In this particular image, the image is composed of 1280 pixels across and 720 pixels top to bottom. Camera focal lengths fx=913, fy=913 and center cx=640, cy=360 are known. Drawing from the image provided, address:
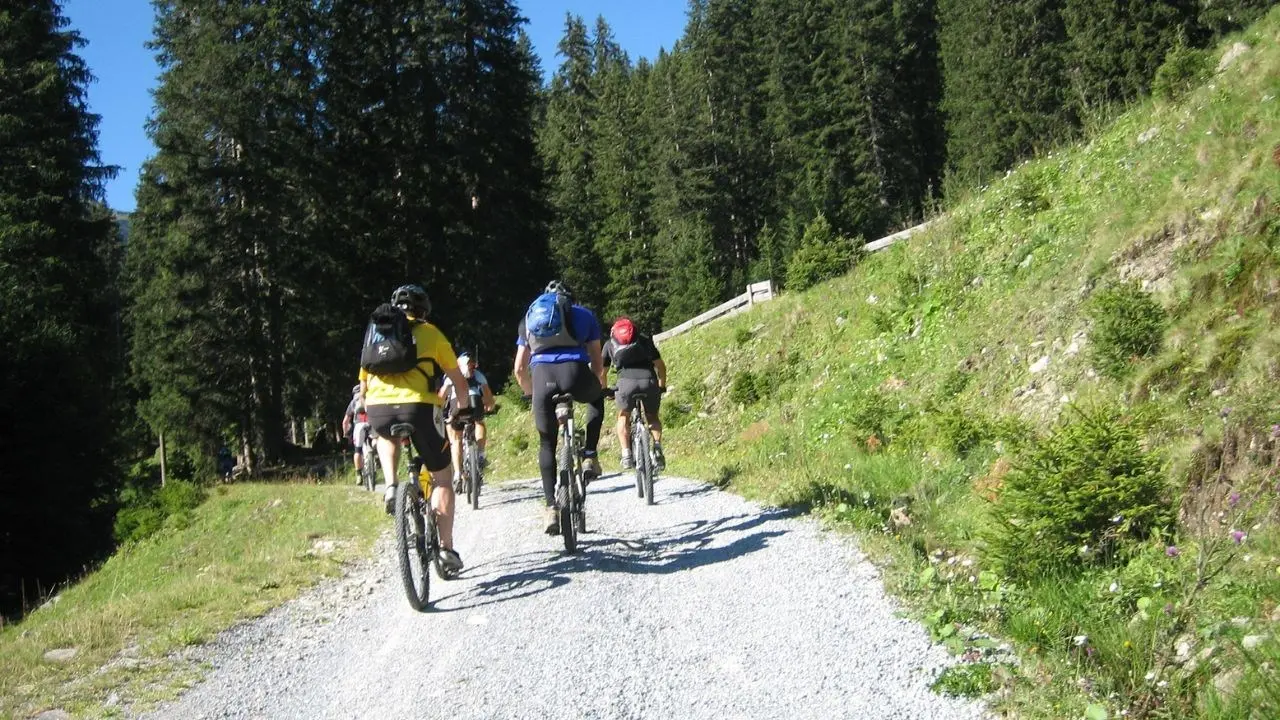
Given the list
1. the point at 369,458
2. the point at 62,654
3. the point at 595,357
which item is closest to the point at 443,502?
the point at 595,357

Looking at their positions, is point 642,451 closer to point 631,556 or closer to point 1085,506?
point 631,556

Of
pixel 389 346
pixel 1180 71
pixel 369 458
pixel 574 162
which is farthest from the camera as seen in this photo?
pixel 574 162

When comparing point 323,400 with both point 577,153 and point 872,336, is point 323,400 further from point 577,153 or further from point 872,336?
point 577,153

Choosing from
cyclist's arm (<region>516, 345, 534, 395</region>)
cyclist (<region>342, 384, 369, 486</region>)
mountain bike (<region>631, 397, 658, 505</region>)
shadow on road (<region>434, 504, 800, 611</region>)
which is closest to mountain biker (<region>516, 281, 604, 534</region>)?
cyclist's arm (<region>516, 345, 534, 395</region>)

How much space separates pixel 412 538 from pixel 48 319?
21805mm

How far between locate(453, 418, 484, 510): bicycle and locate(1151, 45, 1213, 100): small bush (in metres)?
9.91

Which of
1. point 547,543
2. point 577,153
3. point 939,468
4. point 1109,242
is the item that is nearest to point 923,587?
point 939,468

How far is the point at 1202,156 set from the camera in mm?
7953

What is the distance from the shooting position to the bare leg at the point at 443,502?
649cm

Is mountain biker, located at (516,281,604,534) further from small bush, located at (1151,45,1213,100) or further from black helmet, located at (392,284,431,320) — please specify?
small bush, located at (1151,45,1213,100)

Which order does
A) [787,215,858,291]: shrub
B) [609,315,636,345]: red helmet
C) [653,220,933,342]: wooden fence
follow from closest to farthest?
1. [609,315,636,345]: red helmet
2. [787,215,858,291]: shrub
3. [653,220,933,342]: wooden fence

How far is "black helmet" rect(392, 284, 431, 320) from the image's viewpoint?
6.27m

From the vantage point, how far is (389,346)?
5.91 metres

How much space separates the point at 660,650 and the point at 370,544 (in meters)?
5.19
